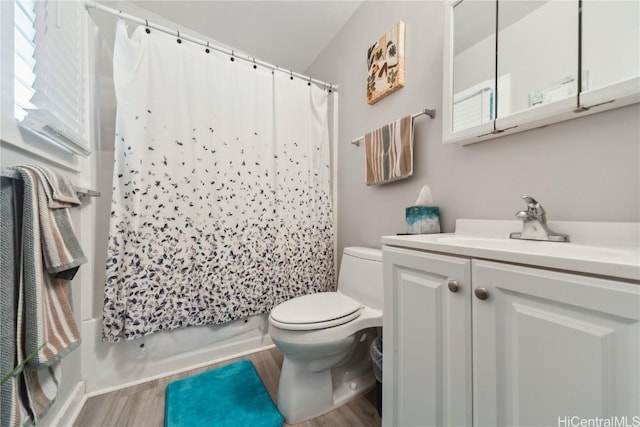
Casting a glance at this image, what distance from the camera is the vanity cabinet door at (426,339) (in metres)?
0.61

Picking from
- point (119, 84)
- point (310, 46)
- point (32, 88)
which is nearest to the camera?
point (32, 88)

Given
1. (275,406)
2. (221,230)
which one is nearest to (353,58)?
(221,230)

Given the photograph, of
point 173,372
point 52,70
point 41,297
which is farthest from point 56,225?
point 173,372

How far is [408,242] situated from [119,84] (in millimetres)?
1571

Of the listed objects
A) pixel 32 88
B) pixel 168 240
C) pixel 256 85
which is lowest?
pixel 168 240

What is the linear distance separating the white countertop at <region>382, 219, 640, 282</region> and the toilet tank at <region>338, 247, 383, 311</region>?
16.5 inches

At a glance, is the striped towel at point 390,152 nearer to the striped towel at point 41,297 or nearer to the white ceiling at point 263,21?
the white ceiling at point 263,21

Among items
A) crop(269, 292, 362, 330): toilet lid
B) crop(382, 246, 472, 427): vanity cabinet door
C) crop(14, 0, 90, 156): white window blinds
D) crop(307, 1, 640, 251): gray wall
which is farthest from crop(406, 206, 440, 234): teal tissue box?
crop(14, 0, 90, 156): white window blinds

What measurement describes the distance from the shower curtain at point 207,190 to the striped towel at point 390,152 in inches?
19.5

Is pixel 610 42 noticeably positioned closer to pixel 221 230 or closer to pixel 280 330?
pixel 280 330

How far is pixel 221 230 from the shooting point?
146cm

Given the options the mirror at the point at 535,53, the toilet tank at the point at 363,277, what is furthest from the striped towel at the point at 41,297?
the mirror at the point at 535,53

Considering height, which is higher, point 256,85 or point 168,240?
point 256,85

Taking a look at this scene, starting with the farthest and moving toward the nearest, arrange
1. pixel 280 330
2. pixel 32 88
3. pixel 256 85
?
pixel 256 85
pixel 280 330
pixel 32 88
